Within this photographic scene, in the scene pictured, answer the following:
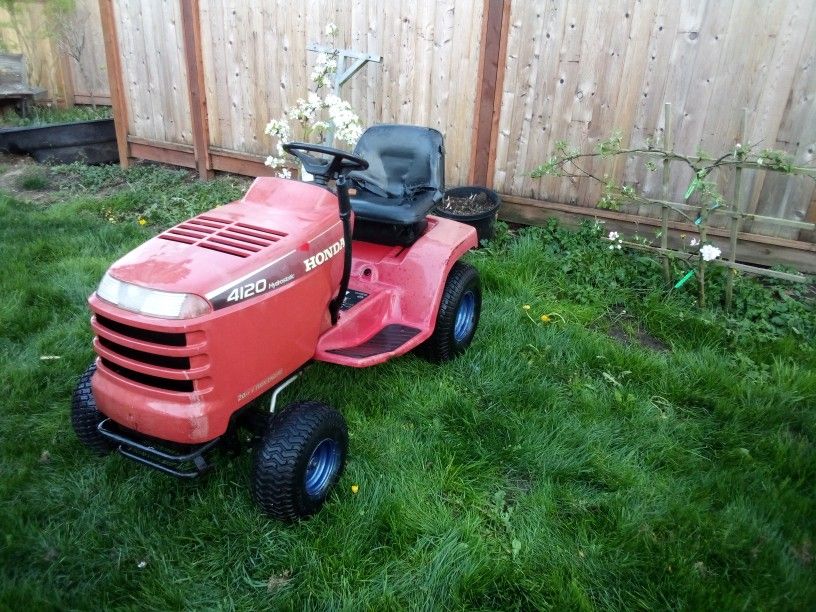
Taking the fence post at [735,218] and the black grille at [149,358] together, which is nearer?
the black grille at [149,358]

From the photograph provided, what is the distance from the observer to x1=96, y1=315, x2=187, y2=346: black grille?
1.99 metres

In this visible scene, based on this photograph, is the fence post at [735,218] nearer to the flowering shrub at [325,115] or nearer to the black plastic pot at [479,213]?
the black plastic pot at [479,213]

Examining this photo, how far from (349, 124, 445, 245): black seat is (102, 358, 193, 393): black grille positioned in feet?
4.43

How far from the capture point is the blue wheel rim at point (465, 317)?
3.46 meters

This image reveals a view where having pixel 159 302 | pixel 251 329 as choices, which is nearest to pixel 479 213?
pixel 251 329

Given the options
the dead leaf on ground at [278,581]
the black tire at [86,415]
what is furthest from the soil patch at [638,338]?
the black tire at [86,415]

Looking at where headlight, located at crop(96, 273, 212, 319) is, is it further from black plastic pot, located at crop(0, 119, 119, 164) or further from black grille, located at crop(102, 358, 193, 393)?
black plastic pot, located at crop(0, 119, 119, 164)

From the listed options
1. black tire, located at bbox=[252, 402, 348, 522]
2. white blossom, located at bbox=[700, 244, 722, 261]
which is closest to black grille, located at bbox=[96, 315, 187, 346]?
black tire, located at bbox=[252, 402, 348, 522]

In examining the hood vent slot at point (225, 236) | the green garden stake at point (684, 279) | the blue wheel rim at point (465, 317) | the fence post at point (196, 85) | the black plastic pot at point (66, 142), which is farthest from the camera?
the black plastic pot at point (66, 142)

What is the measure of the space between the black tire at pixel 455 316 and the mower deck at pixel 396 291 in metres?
0.11

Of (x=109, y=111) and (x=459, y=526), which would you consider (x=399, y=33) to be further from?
(x=109, y=111)

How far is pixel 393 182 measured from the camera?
3328mm

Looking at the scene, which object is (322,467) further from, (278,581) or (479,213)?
(479,213)

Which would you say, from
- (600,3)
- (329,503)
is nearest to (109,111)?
(600,3)
